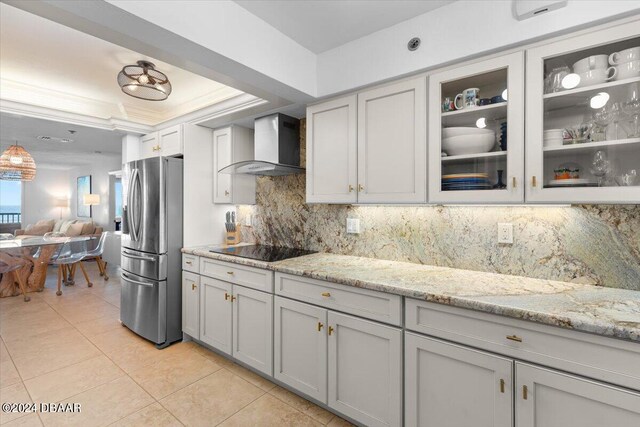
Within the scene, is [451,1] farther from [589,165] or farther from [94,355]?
[94,355]

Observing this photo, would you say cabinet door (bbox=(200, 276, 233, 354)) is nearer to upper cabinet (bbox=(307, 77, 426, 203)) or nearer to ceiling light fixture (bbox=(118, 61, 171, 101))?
upper cabinet (bbox=(307, 77, 426, 203))

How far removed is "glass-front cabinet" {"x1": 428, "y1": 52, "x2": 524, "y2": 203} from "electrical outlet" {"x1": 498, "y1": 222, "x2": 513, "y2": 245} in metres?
0.32

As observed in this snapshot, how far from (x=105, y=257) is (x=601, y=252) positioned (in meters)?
7.90

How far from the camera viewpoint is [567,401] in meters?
1.19

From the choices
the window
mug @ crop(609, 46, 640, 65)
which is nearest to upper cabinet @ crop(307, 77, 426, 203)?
mug @ crop(609, 46, 640, 65)

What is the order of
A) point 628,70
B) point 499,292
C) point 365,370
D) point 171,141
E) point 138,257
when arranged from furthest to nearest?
point 171,141, point 138,257, point 365,370, point 499,292, point 628,70

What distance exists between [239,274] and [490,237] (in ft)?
5.88

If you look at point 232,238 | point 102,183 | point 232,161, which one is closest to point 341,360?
point 232,238

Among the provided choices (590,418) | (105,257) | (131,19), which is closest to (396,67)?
(131,19)

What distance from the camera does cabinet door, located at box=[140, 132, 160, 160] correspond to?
11.0 feet

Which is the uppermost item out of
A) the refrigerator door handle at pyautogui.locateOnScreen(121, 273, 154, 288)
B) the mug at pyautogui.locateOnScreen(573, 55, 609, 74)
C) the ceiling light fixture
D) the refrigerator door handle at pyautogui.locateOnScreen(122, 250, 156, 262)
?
the ceiling light fixture

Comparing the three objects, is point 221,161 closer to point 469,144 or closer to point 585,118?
point 469,144

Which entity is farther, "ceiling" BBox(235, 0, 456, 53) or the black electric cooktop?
the black electric cooktop

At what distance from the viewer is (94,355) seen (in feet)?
8.96
